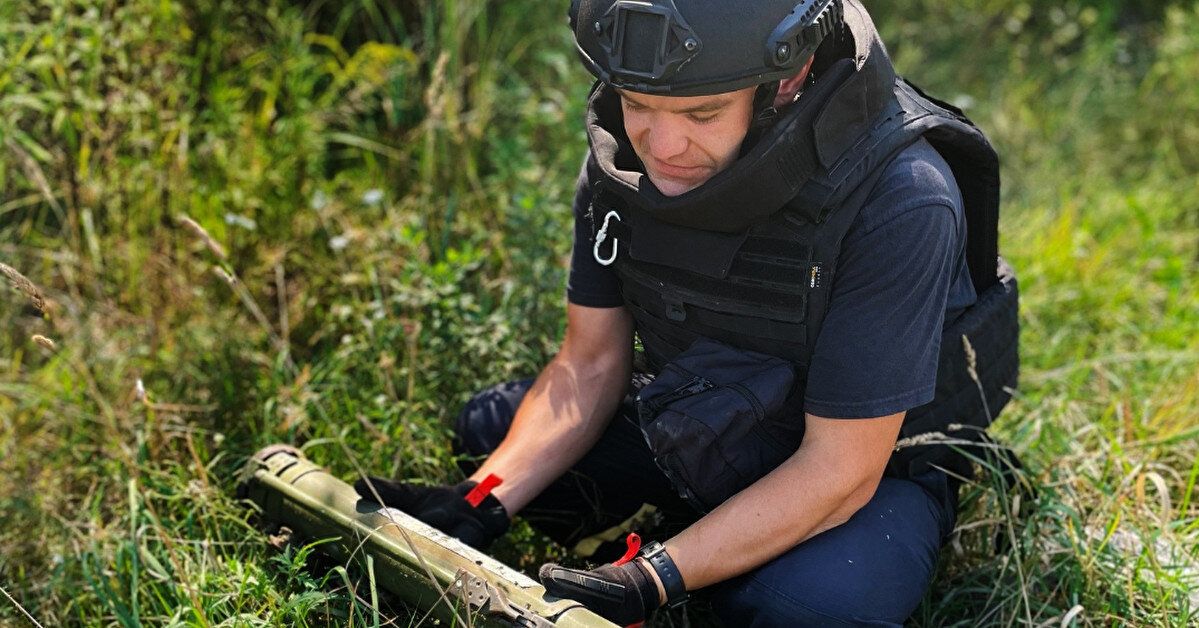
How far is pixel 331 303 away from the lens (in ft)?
12.1

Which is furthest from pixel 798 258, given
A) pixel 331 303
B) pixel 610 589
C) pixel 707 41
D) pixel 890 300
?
pixel 331 303

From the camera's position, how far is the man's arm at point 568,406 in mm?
2773

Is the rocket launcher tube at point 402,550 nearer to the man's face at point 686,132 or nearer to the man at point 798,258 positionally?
the man at point 798,258

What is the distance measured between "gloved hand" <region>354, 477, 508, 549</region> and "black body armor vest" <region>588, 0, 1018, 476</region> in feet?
1.76

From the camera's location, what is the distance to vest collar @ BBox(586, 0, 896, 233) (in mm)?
2170

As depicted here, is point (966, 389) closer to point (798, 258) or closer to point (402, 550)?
point (798, 258)

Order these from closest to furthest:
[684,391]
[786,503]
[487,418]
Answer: [786,503] → [684,391] → [487,418]

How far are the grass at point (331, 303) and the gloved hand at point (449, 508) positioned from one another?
201mm

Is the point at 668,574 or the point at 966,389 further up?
the point at 966,389

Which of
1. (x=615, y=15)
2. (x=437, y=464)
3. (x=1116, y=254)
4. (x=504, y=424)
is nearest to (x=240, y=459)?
(x=437, y=464)

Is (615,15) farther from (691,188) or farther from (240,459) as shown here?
(240,459)

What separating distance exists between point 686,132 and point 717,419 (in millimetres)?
575

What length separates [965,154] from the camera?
2.45 meters

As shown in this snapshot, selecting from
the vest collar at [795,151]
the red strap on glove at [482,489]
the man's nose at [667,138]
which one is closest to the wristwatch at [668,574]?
the red strap on glove at [482,489]
